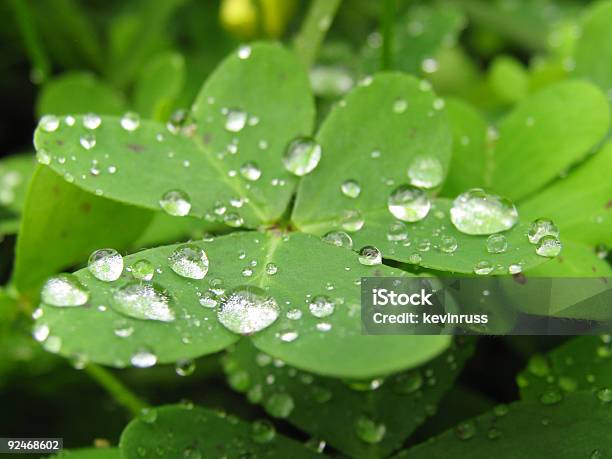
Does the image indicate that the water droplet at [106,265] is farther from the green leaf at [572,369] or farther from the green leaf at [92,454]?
the green leaf at [572,369]

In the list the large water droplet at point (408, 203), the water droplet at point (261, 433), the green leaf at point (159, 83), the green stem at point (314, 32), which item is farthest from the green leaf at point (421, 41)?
the water droplet at point (261, 433)

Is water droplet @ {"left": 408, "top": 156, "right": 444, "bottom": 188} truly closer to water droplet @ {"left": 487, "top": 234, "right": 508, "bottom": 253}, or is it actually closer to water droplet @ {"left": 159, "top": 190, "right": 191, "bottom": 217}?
water droplet @ {"left": 487, "top": 234, "right": 508, "bottom": 253}

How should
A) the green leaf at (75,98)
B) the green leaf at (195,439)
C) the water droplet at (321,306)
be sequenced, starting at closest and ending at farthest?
the water droplet at (321,306)
the green leaf at (195,439)
the green leaf at (75,98)

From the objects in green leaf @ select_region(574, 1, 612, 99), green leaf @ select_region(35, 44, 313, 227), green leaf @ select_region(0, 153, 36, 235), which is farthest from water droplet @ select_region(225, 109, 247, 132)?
green leaf @ select_region(574, 1, 612, 99)

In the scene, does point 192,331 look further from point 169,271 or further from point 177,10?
point 177,10

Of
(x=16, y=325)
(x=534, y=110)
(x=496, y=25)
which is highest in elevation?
(x=534, y=110)

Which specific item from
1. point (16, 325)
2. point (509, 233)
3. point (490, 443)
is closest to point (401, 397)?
point (490, 443)
